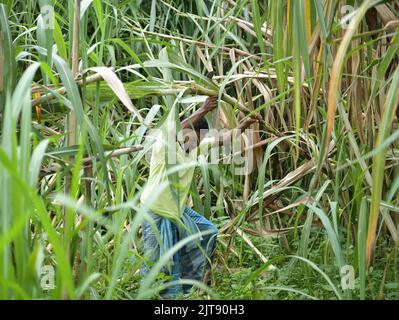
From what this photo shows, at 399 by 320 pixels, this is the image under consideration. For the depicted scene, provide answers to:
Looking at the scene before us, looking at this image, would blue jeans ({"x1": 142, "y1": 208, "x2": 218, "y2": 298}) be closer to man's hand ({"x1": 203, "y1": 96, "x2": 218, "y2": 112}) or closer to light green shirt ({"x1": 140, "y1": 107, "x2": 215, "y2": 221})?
light green shirt ({"x1": 140, "y1": 107, "x2": 215, "y2": 221})

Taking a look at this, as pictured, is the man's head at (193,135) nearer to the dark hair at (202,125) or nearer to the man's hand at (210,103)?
the dark hair at (202,125)

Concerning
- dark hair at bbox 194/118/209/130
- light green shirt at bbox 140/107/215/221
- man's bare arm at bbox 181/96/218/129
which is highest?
man's bare arm at bbox 181/96/218/129

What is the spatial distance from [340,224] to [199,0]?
95 cm

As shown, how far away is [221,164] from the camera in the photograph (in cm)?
304

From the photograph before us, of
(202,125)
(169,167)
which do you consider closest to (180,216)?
(169,167)

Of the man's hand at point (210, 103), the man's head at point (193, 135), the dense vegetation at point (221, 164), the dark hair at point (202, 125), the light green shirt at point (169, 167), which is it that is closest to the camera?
the dense vegetation at point (221, 164)

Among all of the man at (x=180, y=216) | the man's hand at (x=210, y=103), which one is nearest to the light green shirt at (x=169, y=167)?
the man at (x=180, y=216)

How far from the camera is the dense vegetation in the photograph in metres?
1.32

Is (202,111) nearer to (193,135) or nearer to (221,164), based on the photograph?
(193,135)

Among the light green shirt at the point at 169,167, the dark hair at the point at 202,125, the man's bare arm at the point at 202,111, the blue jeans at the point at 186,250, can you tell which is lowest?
the blue jeans at the point at 186,250

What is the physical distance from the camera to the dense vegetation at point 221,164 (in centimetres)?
132

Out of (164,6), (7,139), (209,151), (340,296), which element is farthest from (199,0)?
(7,139)

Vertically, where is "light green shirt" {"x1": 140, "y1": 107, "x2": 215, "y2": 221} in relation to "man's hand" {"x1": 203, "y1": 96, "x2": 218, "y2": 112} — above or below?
below

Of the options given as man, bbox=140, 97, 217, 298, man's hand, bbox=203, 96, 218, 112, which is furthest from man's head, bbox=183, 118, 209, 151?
man's hand, bbox=203, 96, 218, 112
